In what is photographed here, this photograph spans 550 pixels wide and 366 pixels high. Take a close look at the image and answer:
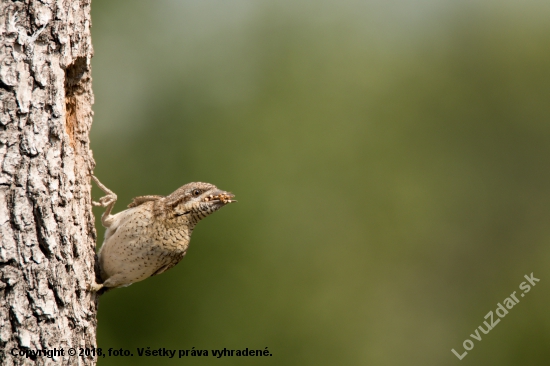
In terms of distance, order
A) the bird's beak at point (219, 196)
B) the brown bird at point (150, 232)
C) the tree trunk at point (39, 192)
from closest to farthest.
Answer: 1. the tree trunk at point (39, 192)
2. the brown bird at point (150, 232)
3. the bird's beak at point (219, 196)

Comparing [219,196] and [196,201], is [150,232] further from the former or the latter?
[219,196]

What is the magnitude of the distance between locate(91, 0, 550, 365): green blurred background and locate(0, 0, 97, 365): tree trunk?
4689 mm

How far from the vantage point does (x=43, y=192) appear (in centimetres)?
293

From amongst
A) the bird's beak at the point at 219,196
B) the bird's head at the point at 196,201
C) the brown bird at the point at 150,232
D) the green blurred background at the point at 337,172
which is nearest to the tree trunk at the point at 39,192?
the brown bird at the point at 150,232

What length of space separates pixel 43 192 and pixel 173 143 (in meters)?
7.70

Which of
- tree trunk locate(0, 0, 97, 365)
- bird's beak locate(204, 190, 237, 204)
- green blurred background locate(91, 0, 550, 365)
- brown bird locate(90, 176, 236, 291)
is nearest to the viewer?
tree trunk locate(0, 0, 97, 365)

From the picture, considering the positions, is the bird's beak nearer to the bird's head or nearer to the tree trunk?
the bird's head

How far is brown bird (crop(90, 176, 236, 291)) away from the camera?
145 inches

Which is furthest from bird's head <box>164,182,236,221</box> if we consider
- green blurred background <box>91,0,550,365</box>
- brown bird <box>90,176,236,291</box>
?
green blurred background <box>91,0,550,365</box>

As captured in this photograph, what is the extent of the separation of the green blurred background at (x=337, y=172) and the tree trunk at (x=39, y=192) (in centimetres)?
469

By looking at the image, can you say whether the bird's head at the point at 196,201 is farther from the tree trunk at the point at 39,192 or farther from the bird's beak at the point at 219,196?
the tree trunk at the point at 39,192

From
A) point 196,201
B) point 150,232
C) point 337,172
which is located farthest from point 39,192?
point 337,172

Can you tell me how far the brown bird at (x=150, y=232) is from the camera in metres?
3.69

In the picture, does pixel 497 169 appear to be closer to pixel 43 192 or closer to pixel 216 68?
pixel 216 68
